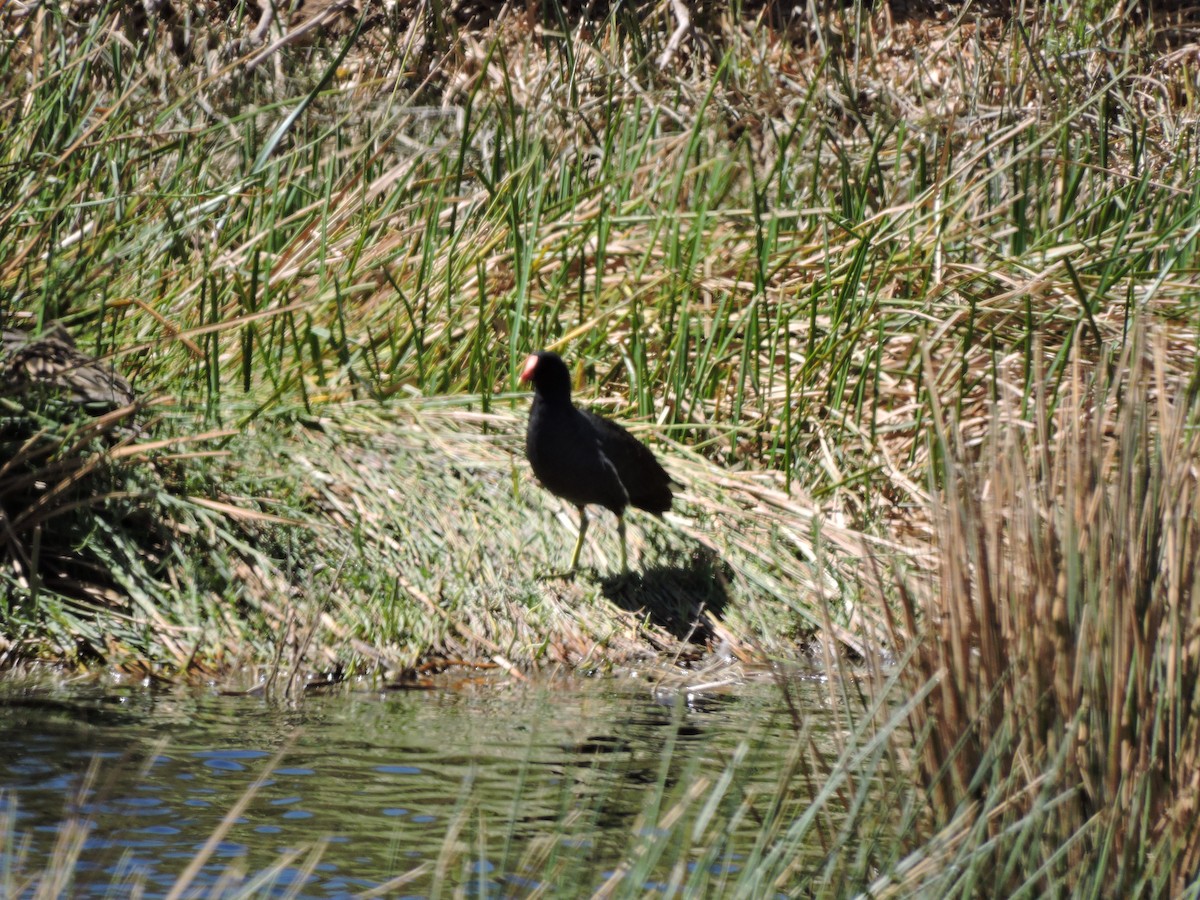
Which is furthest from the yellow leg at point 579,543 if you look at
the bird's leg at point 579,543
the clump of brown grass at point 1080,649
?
the clump of brown grass at point 1080,649

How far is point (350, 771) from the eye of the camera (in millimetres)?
3941

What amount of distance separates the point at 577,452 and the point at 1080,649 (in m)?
3.03

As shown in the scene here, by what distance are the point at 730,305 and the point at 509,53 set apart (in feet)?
16.6

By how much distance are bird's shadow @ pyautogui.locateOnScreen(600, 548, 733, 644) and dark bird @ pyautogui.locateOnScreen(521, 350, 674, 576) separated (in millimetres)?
221

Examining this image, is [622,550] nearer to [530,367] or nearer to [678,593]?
[678,593]

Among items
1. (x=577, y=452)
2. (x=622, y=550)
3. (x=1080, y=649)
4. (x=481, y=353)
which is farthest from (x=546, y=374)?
(x=1080, y=649)

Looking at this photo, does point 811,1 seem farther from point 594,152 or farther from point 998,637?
point 998,637

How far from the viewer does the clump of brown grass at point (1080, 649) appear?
7.92 feet

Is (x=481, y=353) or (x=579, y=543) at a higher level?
(x=481, y=353)

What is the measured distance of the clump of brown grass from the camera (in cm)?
241

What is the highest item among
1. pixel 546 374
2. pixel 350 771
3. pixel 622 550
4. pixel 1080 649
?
pixel 546 374

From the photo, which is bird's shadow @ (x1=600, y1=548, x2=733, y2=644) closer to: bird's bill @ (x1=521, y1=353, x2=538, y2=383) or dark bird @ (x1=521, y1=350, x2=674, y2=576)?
dark bird @ (x1=521, y1=350, x2=674, y2=576)

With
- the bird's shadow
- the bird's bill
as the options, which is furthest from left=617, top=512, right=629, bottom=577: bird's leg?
the bird's bill

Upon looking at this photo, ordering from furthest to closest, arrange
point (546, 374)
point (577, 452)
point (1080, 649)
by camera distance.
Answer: point (546, 374) < point (577, 452) < point (1080, 649)
